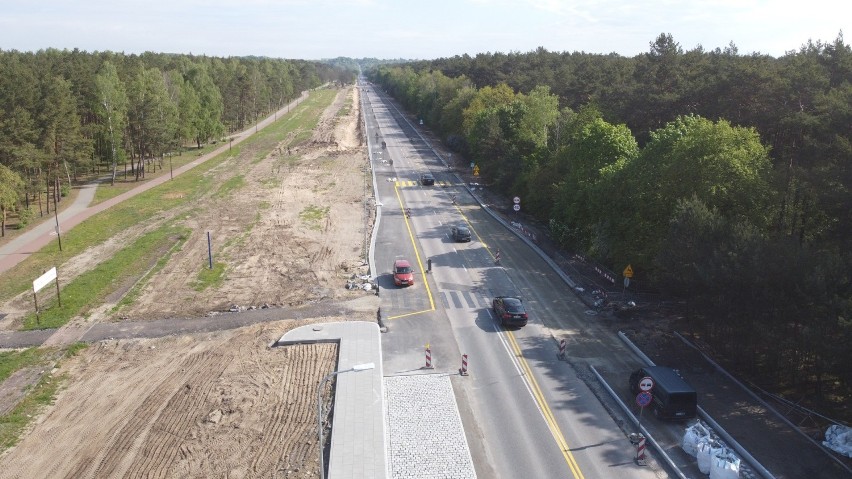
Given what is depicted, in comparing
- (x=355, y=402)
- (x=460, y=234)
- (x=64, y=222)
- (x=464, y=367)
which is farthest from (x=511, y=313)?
(x=64, y=222)

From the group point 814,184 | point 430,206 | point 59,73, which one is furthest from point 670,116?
point 59,73

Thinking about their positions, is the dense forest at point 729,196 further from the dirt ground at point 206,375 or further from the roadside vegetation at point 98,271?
the roadside vegetation at point 98,271

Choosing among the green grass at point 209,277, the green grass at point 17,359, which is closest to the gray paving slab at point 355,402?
the green grass at point 209,277

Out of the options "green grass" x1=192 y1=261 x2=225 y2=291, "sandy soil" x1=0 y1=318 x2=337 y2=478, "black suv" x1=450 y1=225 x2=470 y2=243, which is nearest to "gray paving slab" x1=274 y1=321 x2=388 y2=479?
"sandy soil" x1=0 y1=318 x2=337 y2=478

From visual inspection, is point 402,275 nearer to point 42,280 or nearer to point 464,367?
point 464,367

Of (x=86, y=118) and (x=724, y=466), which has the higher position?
(x=86, y=118)

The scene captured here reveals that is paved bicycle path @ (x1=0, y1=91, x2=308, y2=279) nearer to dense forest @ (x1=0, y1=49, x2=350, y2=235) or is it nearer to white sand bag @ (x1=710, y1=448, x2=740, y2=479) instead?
dense forest @ (x1=0, y1=49, x2=350, y2=235)

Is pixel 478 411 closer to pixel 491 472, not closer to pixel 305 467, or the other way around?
pixel 491 472
